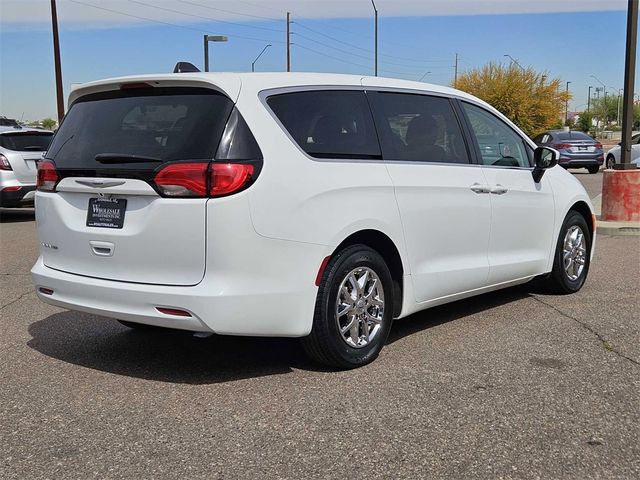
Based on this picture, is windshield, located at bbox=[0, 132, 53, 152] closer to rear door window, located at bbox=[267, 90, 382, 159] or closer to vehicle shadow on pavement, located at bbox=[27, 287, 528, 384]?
vehicle shadow on pavement, located at bbox=[27, 287, 528, 384]

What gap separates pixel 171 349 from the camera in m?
4.99

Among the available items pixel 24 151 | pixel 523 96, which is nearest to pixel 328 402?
pixel 24 151

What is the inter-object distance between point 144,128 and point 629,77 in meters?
9.18

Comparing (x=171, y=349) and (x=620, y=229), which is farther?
(x=620, y=229)

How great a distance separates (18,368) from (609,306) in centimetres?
465

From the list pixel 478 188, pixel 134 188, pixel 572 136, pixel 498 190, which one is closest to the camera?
pixel 134 188

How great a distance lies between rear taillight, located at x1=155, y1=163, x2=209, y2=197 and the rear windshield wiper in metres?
0.12

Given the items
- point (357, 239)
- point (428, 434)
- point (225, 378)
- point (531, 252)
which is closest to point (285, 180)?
point (357, 239)

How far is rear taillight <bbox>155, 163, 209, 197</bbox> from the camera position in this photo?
3838 millimetres

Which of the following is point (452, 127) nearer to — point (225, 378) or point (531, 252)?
point (531, 252)

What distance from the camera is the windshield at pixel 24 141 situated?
12.9 metres

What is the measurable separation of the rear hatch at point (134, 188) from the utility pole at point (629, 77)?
8732mm

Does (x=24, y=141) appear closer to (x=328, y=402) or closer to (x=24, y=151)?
(x=24, y=151)

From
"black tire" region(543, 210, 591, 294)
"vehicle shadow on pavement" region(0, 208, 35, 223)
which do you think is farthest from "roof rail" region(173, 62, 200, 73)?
"vehicle shadow on pavement" region(0, 208, 35, 223)
